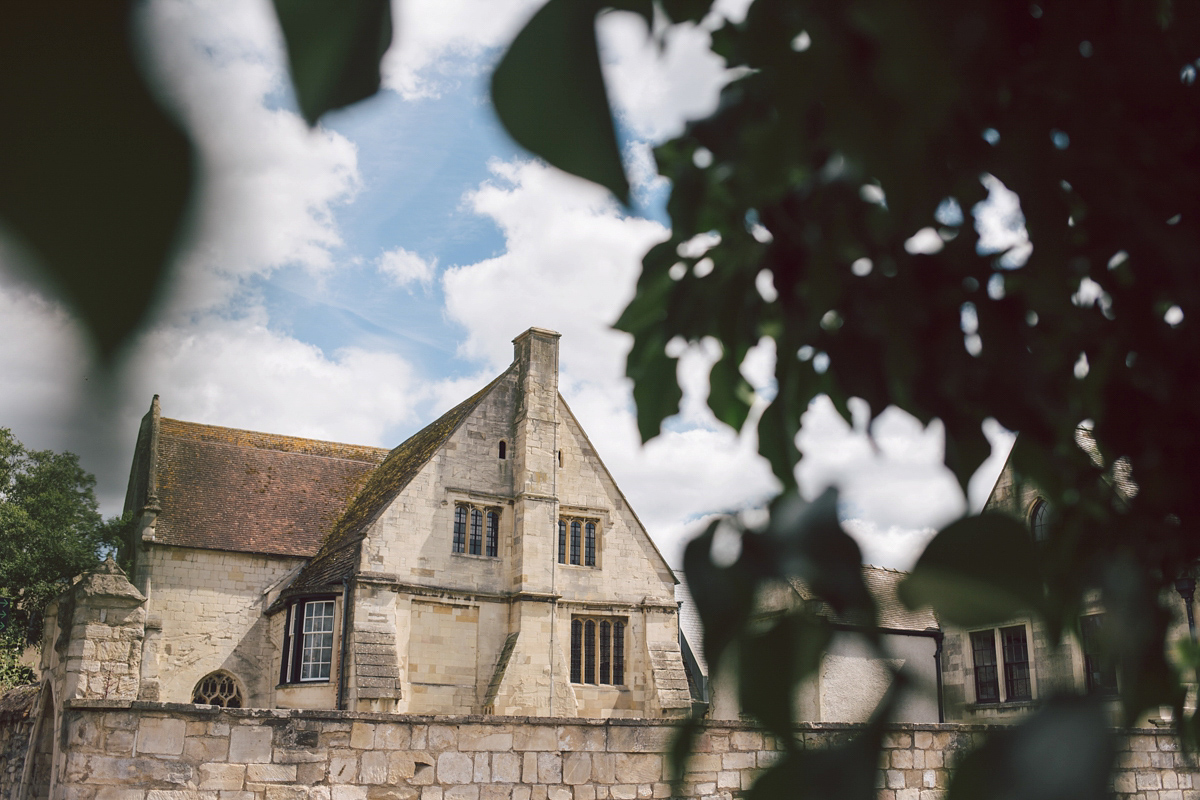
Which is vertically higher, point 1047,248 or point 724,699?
point 1047,248

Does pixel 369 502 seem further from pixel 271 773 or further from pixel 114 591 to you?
pixel 271 773

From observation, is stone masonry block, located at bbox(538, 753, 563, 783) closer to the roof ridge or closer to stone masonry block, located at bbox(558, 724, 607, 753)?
stone masonry block, located at bbox(558, 724, 607, 753)

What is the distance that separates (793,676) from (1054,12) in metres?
0.96

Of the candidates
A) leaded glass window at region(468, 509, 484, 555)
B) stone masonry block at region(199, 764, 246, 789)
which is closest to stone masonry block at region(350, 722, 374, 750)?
stone masonry block at region(199, 764, 246, 789)

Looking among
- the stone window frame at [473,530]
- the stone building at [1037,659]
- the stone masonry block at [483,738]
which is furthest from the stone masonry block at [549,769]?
the stone window frame at [473,530]

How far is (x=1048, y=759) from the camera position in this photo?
A: 940 mm

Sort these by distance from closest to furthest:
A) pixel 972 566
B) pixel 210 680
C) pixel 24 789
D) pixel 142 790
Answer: pixel 972 566 < pixel 142 790 < pixel 24 789 < pixel 210 680

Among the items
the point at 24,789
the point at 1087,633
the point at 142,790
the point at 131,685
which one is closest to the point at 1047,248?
the point at 1087,633

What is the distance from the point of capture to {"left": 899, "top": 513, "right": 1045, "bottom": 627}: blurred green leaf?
3.51 feet

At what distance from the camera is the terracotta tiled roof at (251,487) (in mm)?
24609

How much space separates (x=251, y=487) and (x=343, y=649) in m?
7.60

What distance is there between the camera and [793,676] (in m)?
1.16

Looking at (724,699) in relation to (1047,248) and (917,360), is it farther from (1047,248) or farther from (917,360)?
(1047,248)

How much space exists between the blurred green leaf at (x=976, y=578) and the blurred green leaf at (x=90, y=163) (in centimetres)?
88
